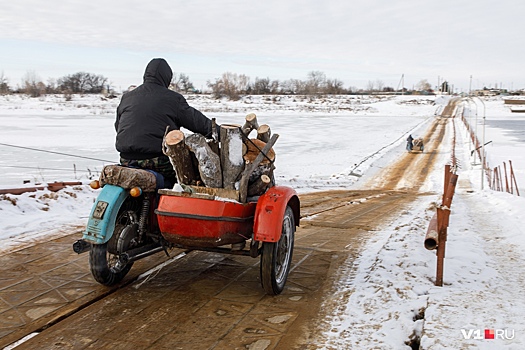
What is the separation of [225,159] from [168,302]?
1330mm

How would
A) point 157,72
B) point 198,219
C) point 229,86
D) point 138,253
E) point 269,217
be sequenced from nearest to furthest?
point 198,219 < point 269,217 < point 138,253 < point 157,72 < point 229,86

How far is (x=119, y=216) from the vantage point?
4285 mm

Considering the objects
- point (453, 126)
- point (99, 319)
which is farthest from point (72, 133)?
point (453, 126)

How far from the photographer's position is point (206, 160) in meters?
4.17

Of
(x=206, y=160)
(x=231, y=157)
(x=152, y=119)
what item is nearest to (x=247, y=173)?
(x=231, y=157)

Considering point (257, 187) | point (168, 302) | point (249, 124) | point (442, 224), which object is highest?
point (249, 124)

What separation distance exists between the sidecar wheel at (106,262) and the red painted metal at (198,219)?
1.16ft

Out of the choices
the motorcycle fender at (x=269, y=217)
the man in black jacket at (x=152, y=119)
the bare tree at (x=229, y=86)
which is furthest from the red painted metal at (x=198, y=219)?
the bare tree at (x=229, y=86)

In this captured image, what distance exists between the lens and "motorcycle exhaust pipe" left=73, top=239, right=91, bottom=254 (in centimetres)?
399

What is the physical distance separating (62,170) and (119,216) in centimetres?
1357

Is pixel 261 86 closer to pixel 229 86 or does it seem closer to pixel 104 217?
pixel 229 86

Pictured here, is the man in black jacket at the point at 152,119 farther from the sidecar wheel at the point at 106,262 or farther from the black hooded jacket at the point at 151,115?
the sidecar wheel at the point at 106,262

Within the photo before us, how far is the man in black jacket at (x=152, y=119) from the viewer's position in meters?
4.37

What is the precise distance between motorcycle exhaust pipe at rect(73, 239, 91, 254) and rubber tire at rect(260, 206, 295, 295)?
1.50 m
